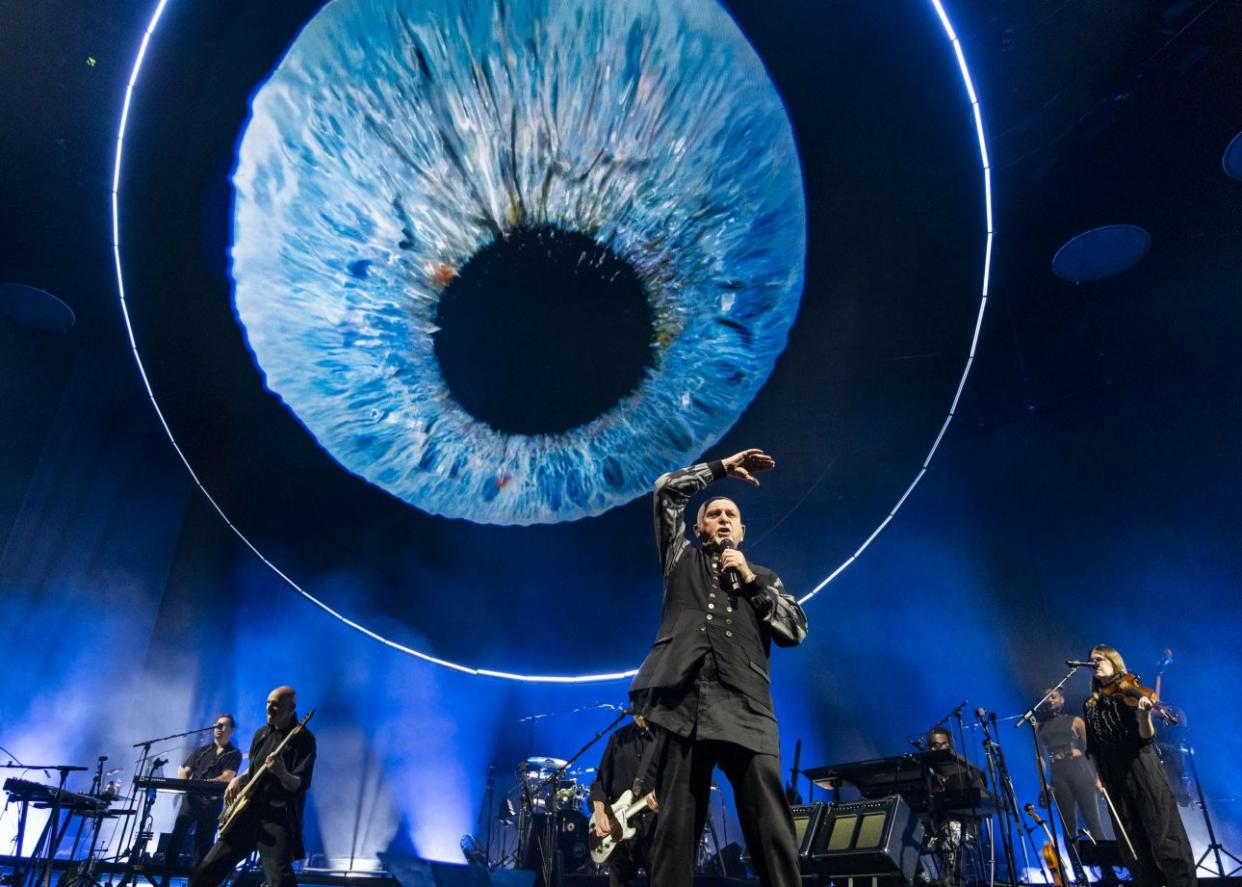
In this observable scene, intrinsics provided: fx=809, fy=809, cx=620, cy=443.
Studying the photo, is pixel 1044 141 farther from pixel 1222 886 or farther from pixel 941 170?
pixel 1222 886

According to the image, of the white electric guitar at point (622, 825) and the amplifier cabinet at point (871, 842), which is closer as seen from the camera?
the white electric guitar at point (622, 825)

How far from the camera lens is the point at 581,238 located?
4258mm

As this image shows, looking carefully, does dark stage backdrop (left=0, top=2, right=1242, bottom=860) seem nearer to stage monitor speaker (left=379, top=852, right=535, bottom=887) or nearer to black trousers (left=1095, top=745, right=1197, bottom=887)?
stage monitor speaker (left=379, top=852, right=535, bottom=887)

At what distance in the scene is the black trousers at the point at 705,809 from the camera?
232 centimetres

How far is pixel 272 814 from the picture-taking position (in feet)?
16.2

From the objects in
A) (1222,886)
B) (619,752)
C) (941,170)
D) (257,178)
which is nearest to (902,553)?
(1222,886)

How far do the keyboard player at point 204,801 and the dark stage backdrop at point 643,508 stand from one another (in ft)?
3.86

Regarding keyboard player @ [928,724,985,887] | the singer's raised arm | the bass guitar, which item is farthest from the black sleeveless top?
the bass guitar

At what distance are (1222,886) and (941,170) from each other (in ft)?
15.1

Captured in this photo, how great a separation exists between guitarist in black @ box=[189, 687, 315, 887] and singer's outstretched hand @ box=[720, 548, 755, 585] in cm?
371

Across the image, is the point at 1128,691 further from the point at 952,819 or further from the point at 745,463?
the point at 745,463

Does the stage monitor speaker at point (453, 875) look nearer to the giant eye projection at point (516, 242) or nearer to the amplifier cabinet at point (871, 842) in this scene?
the amplifier cabinet at point (871, 842)

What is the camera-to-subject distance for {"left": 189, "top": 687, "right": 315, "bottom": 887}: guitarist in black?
15.5ft

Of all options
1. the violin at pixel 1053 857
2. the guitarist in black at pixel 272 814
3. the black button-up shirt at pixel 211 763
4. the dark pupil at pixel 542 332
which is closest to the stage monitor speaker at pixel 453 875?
the guitarist in black at pixel 272 814
